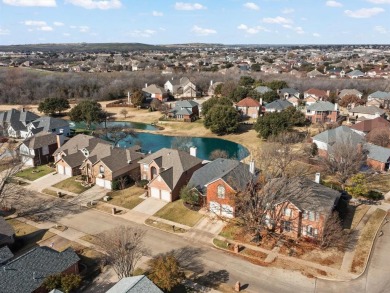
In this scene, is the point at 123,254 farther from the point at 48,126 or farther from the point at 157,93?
the point at 157,93

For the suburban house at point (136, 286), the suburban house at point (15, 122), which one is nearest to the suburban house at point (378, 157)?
the suburban house at point (136, 286)

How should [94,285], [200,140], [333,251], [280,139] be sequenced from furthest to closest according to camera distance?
[200,140]
[280,139]
[333,251]
[94,285]

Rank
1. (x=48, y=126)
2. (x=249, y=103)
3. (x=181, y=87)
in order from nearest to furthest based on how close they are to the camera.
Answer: (x=48, y=126) < (x=249, y=103) < (x=181, y=87)

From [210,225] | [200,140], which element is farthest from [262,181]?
[200,140]

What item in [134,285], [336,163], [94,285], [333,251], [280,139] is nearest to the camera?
[134,285]

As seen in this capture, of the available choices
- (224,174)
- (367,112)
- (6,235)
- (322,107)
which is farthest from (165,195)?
(367,112)

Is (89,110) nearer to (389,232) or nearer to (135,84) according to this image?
(135,84)

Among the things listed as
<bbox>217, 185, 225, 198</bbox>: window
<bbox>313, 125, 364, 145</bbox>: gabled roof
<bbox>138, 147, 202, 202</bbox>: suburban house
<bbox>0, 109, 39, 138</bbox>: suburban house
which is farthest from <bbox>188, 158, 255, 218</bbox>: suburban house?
<bbox>0, 109, 39, 138</bbox>: suburban house

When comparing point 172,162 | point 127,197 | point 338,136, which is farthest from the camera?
point 338,136
